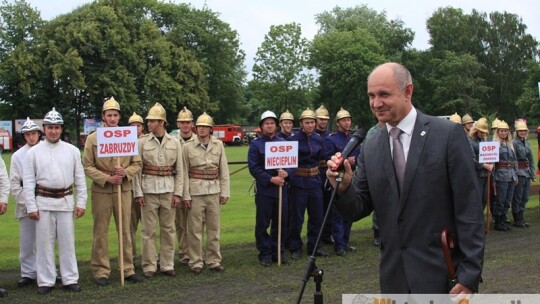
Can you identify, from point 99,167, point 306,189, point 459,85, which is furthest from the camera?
point 459,85

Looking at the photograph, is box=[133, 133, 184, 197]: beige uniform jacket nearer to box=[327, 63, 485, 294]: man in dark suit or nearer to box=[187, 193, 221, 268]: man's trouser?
box=[187, 193, 221, 268]: man's trouser

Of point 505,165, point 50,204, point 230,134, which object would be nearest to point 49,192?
point 50,204

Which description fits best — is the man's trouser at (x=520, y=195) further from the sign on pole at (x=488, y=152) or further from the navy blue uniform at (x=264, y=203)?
the navy blue uniform at (x=264, y=203)

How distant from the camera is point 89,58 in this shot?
53062 mm

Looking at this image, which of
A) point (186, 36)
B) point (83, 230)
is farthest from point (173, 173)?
point (186, 36)

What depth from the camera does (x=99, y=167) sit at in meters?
8.59

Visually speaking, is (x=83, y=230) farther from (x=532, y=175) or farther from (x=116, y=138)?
(x=532, y=175)

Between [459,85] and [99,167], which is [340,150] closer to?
[99,167]

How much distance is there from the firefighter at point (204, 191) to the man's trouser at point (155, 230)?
0.32 metres

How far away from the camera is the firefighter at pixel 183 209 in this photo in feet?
31.7

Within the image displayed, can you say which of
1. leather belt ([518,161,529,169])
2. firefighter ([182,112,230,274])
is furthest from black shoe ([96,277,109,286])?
leather belt ([518,161,529,169])

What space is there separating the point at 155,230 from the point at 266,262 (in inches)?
69.8

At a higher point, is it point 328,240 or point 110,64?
point 110,64

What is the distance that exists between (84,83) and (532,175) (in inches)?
1684
